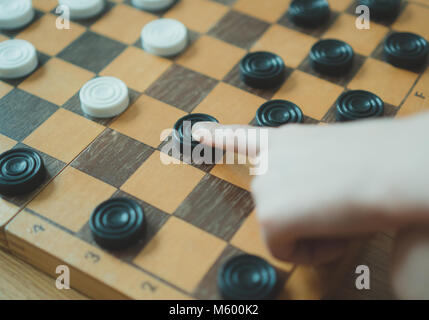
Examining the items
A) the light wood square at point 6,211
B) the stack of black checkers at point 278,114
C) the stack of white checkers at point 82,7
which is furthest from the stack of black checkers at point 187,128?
the stack of white checkers at point 82,7

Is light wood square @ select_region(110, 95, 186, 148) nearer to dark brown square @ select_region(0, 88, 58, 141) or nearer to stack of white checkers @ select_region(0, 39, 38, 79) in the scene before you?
dark brown square @ select_region(0, 88, 58, 141)

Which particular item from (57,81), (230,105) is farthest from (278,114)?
(57,81)

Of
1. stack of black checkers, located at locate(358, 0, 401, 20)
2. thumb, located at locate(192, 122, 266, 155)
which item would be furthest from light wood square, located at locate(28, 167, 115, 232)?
stack of black checkers, located at locate(358, 0, 401, 20)

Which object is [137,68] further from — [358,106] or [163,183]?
[358,106]

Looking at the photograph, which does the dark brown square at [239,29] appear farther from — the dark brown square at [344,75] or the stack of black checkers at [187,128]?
the stack of black checkers at [187,128]

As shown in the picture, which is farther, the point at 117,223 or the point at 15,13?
the point at 15,13

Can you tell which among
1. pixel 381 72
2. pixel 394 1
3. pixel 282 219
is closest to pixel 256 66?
pixel 381 72

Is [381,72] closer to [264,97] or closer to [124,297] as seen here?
[264,97]
